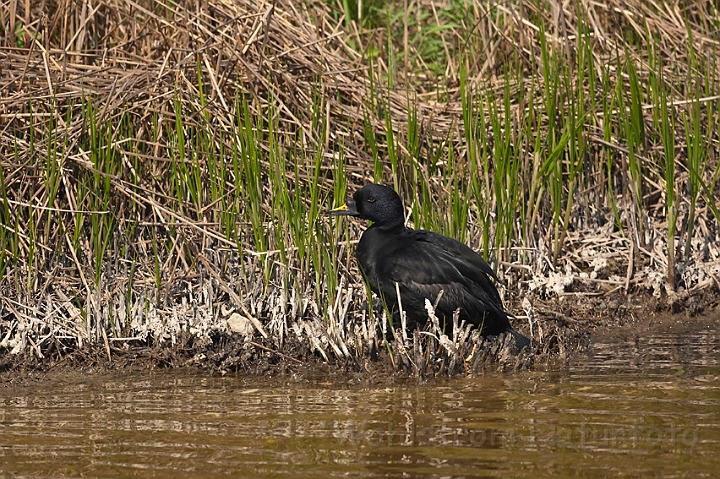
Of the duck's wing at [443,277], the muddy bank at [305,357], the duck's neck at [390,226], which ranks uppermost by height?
the duck's neck at [390,226]

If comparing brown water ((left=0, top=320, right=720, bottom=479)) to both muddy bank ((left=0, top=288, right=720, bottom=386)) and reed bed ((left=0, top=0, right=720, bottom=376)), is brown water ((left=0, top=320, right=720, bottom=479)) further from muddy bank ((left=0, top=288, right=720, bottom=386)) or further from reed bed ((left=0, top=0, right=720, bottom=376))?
reed bed ((left=0, top=0, right=720, bottom=376))

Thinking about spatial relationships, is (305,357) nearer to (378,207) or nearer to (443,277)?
(443,277)

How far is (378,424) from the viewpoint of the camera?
386 cm

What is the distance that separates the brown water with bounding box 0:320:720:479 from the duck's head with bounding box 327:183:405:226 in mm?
984

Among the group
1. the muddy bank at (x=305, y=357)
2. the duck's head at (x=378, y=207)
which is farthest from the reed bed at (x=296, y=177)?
the duck's head at (x=378, y=207)

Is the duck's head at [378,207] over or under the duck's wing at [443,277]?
over

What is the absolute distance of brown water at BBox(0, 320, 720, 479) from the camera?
3342 millimetres

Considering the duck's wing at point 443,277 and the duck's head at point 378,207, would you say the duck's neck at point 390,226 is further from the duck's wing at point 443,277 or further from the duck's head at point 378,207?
the duck's wing at point 443,277

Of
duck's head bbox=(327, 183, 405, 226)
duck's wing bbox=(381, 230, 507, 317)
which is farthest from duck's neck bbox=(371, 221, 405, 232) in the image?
duck's wing bbox=(381, 230, 507, 317)

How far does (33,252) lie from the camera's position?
5.14m

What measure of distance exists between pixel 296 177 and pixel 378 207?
45 cm

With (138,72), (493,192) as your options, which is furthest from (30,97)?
(493,192)

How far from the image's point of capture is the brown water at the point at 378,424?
334 centimetres

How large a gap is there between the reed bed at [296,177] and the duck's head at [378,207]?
0.66 ft
